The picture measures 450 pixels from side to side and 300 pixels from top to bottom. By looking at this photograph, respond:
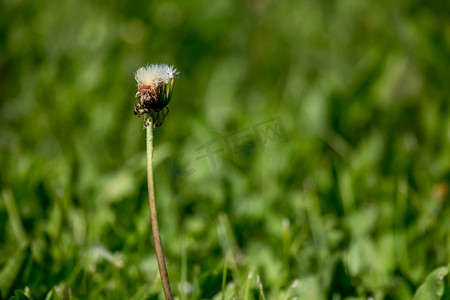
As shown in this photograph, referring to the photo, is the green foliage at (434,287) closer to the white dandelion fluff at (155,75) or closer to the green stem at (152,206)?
the green stem at (152,206)

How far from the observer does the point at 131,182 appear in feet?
5.70

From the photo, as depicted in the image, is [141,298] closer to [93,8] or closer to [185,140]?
[185,140]

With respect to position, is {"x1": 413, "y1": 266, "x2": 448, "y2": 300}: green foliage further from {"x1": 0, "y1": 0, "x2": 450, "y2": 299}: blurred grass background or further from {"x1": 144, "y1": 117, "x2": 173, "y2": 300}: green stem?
{"x1": 144, "y1": 117, "x2": 173, "y2": 300}: green stem

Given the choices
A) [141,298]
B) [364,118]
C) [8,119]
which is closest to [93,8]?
[8,119]

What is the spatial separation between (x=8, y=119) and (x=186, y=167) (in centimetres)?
83

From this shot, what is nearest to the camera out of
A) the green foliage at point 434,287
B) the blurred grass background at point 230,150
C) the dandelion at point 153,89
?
the dandelion at point 153,89

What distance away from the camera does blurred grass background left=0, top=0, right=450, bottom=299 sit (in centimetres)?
141

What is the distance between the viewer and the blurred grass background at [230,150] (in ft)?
4.63

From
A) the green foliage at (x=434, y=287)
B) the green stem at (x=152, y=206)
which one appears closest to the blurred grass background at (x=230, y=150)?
the green foliage at (x=434, y=287)

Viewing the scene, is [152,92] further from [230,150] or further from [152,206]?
[230,150]

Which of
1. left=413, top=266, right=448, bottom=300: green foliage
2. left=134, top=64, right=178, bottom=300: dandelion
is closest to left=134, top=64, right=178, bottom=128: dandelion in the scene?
left=134, top=64, right=178, bottom=300: dandelion

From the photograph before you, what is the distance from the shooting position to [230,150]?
2.04 metres

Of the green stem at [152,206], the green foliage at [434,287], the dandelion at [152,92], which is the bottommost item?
the green foliage at [434,287]

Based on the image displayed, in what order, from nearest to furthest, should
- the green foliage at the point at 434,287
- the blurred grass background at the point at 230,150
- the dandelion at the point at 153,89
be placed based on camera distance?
1. the dandelion at the point at 153,89
2. the green foliage at the point at 434,287
3. the blurred grass background at the point at 230,150
